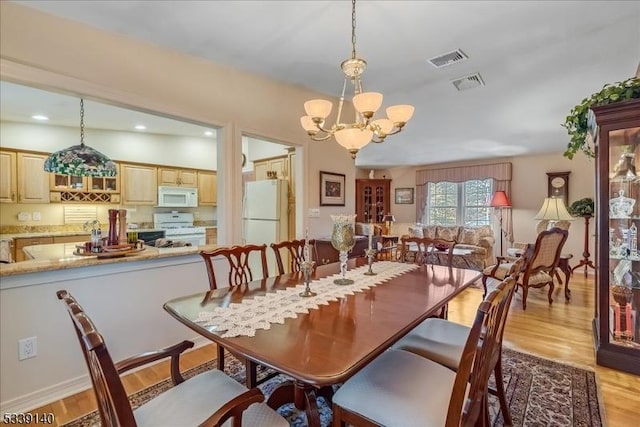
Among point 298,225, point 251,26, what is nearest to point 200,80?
point 251,26

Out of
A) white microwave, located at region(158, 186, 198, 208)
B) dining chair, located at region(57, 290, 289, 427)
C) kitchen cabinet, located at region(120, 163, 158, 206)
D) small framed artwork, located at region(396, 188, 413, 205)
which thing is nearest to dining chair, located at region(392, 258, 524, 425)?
dining chair, located at region(57, 290, 289, 427)

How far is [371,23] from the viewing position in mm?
2232

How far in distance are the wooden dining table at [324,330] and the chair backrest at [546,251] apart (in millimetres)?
2282

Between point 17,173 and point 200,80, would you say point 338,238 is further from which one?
point 17,173

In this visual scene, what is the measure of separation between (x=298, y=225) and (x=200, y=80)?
1.76 metres

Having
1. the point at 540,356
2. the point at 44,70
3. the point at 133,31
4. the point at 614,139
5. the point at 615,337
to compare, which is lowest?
the point at 540,356

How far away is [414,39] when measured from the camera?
8.01 feet

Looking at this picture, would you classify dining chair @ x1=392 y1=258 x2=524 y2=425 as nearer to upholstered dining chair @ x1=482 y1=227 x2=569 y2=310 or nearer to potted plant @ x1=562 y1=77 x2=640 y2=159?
potted plant @ x1=562 y1=77 x2=640 y2=159

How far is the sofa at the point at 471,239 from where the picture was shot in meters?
6.02

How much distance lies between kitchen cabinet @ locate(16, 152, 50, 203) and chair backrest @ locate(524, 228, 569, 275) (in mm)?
6451

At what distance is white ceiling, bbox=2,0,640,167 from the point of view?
206cm

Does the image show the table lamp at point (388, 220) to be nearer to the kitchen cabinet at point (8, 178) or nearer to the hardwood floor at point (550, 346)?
the hardwood floor at point (550, 346)

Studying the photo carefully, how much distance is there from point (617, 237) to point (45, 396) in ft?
13.6

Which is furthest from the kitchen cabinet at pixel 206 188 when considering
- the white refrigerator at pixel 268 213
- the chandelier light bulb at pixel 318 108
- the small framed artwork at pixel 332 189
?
the chandelier light bulb at pixel 318 108
